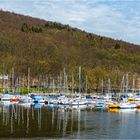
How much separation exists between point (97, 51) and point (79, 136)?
123977 millimetres

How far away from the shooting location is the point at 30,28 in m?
182

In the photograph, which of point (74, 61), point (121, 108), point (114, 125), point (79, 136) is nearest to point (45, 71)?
point (74, 61)

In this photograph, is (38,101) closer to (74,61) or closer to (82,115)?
(82,115)

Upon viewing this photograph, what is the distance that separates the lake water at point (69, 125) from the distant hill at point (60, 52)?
52.0 meters

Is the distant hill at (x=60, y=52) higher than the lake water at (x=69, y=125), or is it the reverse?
the distant hill at (x=60, y=52)

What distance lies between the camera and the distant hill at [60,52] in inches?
4614

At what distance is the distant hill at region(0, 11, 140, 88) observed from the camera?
117m

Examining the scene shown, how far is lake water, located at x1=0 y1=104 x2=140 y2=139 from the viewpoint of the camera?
123ft

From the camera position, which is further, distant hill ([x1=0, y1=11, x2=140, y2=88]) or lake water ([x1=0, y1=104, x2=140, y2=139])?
distant hill ([x1=0, y1=11, x2=140, y2=88])

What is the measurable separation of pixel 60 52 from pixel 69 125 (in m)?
104

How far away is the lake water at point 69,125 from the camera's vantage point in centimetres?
3750

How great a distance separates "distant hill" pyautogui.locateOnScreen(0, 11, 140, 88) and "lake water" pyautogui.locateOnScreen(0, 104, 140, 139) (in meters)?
52.0

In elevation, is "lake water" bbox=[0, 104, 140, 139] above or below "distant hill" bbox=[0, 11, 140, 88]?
below

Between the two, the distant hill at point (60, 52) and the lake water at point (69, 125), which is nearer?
the lake water at point (69, 125)
